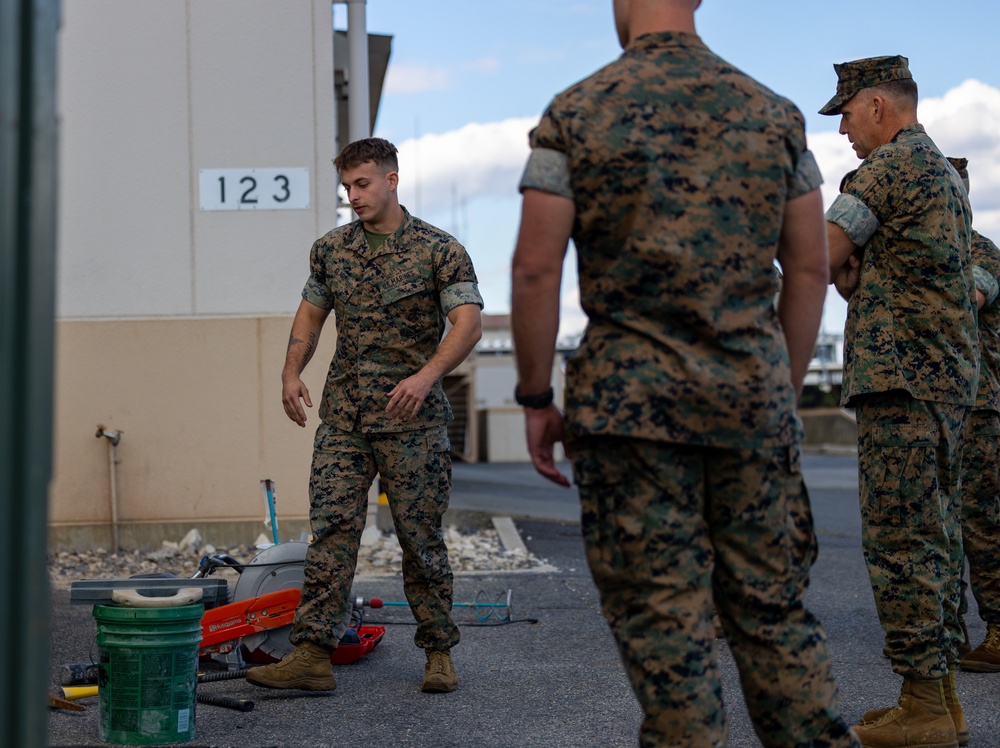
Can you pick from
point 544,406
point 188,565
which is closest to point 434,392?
point 544,406

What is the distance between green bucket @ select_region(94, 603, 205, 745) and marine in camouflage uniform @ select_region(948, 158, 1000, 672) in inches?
129

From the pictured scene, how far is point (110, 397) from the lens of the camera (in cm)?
853

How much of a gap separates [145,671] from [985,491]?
3.55 m

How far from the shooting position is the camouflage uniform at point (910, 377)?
4.00 m

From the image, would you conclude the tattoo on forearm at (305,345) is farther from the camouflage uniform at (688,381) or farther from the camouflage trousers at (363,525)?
the camouflage uniform at (688,381)

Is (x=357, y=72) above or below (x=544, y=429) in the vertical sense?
above

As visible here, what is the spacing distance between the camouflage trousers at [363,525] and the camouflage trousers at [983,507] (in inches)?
89.1

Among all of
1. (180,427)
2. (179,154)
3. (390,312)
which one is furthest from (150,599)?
(179,154)

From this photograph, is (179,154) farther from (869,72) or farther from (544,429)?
(544,429)

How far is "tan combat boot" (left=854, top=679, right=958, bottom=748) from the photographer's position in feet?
12.8

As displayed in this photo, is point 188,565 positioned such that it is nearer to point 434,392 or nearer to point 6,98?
point 434,392

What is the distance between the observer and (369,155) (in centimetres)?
491

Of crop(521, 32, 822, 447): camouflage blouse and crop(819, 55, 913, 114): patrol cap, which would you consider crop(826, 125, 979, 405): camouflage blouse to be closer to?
crop(819, 55, 913, 114): patrol cap

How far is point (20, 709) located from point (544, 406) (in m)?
1.34
